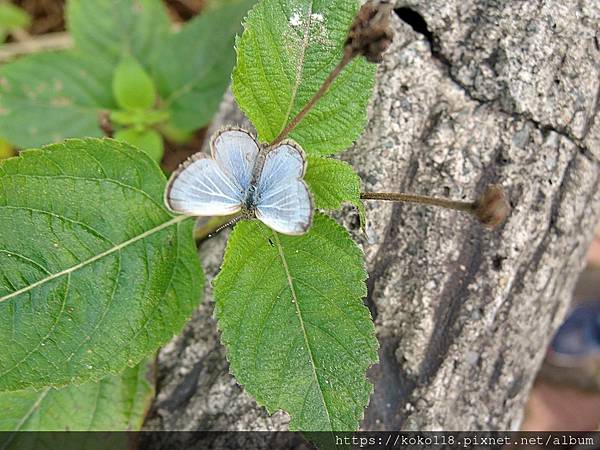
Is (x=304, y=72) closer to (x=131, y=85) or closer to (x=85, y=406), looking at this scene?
(x=131, y=85)

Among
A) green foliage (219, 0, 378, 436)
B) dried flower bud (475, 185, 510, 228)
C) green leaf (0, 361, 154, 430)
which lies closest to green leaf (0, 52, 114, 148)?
green leaf (0, 361, 154, 430)

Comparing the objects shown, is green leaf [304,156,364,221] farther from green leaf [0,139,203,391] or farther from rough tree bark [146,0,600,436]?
green leaf [0,139,203,391]

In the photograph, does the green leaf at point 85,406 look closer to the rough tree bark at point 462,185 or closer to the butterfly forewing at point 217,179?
the rough tree bark at point 462,185

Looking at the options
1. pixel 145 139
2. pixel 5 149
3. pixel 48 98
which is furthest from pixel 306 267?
pixel 5 149

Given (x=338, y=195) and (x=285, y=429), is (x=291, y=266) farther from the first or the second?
(x=285, y=429)

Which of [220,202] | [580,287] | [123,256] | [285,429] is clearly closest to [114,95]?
[123,256]

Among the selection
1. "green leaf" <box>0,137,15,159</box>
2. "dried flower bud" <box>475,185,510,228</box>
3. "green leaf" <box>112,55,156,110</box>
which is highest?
"dried flower bud" <box>475,185,510,228</box>
